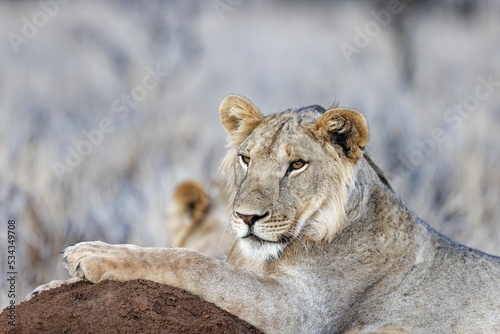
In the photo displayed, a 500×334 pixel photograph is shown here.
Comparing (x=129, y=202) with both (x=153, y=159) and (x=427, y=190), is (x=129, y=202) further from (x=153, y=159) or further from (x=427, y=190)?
(x=427, y=190)

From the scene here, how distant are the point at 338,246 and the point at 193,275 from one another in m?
0.97

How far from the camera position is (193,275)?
517 centimetres

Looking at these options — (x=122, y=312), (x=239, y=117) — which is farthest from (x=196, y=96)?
(x=122, y=312)

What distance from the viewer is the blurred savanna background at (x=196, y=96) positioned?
11.0 meters

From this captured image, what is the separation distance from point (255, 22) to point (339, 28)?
6.93ft

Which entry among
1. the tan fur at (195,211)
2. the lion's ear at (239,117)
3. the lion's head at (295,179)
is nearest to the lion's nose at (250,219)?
the lion's head at (295,179)

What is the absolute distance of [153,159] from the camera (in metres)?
13.0

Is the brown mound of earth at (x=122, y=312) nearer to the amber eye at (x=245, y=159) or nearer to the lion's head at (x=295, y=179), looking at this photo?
the lion's head at (x=295, y=179)

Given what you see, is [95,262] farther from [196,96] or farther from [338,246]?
[196,96]

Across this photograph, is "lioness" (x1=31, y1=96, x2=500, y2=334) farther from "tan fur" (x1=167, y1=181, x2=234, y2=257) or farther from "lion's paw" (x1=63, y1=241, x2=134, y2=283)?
"tan fur" (x1=167, y1=181, x2=234, y2=257)

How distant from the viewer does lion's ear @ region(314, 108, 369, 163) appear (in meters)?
5.71

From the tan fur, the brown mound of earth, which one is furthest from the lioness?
the tan fur

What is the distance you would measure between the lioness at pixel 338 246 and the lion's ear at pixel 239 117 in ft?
0.34

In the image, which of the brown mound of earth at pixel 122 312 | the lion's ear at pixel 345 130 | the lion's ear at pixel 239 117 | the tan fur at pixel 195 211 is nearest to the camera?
the brown mound of earth at pixel 122 312
